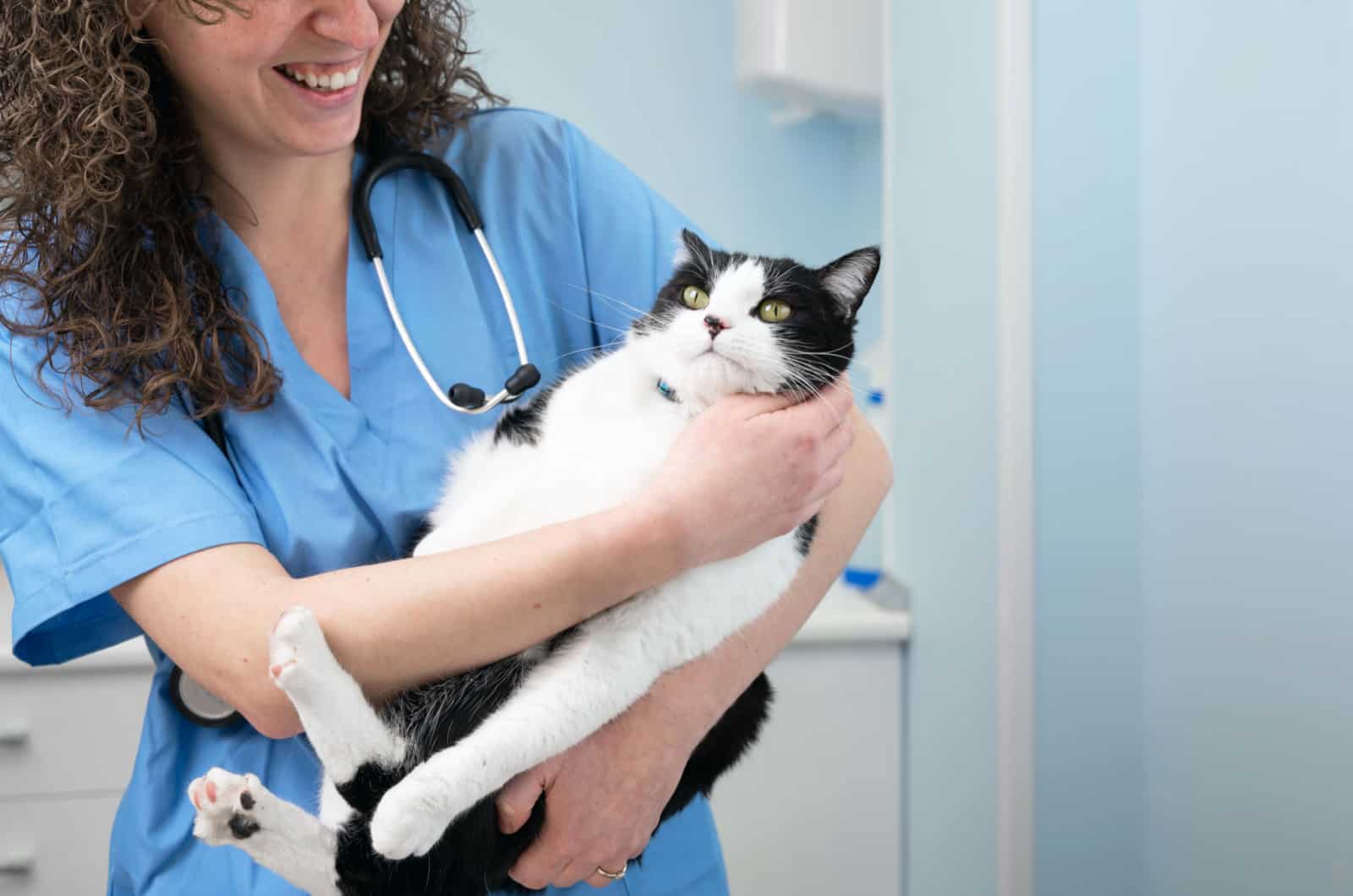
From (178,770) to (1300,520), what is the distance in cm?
122

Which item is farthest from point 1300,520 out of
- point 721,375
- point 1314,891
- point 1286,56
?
point 721,375

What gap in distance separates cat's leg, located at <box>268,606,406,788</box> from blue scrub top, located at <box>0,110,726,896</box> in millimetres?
136

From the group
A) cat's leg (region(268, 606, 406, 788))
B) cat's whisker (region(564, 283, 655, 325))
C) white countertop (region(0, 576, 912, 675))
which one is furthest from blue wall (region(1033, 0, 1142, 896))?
cat's leg (region(268, 606, 406, 788))

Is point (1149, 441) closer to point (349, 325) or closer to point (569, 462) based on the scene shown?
point (569, 462)

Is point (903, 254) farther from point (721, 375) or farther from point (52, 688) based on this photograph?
point (52, 688)

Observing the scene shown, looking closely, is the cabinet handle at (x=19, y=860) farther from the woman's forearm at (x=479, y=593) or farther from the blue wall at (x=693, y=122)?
the blue wall at (x=693, y=122)

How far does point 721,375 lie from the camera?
36.5 inches

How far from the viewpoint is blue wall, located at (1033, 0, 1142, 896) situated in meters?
1.51

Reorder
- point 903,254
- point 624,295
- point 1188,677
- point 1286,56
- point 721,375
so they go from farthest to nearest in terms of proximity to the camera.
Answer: point 903,254
point 1188,677
point 1286,56
point 624,295
point 721,375

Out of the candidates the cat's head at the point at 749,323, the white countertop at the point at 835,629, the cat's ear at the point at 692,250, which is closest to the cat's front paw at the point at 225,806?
the cat's head at the point at 749,323

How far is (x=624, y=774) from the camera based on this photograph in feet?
2.69

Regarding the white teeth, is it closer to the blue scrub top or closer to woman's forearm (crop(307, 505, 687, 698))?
the blue scrub top

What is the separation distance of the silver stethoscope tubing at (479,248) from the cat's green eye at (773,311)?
21cm

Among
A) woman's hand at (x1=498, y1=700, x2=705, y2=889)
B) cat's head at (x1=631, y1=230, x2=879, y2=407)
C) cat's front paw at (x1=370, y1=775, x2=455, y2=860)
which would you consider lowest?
woman's hand at (x1=498, y1=700, x2=705, y2=889)
